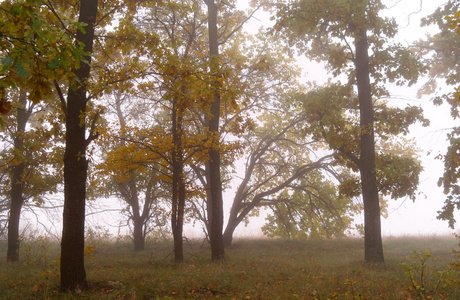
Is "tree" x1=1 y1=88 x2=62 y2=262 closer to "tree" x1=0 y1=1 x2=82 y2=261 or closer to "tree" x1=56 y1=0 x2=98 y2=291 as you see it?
"tree" x1=56 y1=0 x2=98 y2=291

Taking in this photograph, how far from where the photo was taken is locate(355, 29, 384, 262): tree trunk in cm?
1171

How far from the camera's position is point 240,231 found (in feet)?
84.3

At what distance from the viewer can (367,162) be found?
39.9 feet

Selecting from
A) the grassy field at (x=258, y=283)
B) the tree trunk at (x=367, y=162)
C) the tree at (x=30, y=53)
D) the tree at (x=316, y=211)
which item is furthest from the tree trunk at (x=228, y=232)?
the tree at (x=30, y=53)

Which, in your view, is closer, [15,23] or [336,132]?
[15,23]

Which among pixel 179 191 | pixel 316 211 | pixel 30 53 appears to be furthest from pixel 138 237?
pixel 30 53

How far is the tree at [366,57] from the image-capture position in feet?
38.6

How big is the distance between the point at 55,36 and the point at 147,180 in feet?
45.6

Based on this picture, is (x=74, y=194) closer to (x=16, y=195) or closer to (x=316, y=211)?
(x=16, y=195)

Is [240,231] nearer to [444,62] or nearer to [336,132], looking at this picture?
[336,132]

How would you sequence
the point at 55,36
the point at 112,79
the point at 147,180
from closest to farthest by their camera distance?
the point at 55,36
the point at 112,79
the point at 147,180

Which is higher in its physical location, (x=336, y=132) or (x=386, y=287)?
(x=336, y=132)

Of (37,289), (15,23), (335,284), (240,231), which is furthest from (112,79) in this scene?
(240,231)

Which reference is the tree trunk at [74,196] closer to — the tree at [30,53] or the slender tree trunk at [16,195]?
the tree at [30,53]
